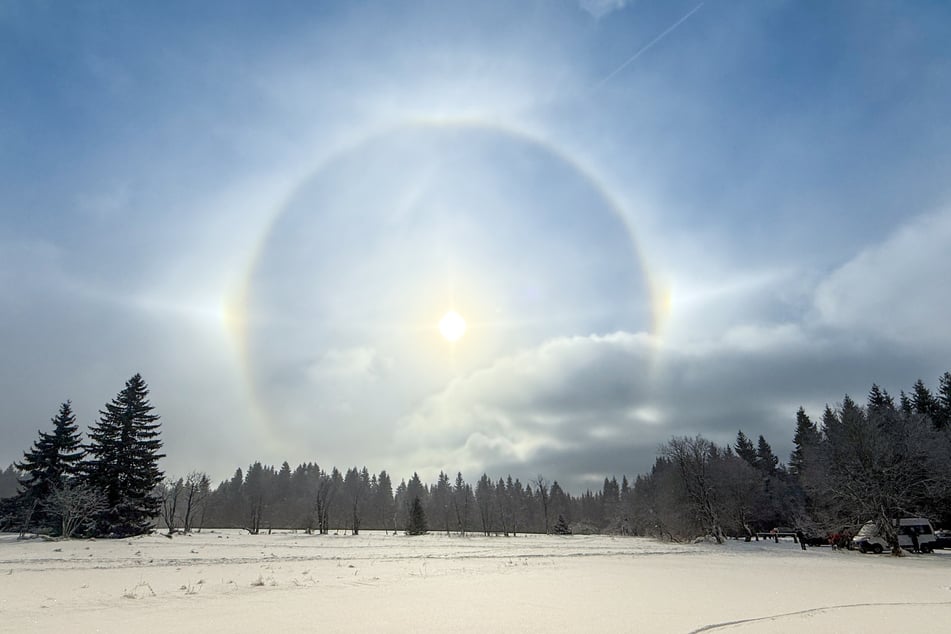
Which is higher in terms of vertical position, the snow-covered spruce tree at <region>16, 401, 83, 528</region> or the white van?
the snow-covered spruce tree at <region>16, 401, 83, 528</region>

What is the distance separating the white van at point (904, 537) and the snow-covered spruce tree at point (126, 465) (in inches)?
2487

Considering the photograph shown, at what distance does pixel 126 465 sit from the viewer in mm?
51906

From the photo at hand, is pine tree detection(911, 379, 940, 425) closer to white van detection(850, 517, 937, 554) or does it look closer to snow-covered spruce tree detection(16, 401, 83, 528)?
white van detection(850, 517, 937, 554)

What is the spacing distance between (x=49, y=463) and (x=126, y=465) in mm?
9868

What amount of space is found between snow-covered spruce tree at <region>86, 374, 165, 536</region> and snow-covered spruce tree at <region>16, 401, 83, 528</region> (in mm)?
3356

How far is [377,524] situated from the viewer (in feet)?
439

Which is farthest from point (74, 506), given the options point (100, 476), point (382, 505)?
point (382, 505)

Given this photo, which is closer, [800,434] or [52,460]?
[52,460]

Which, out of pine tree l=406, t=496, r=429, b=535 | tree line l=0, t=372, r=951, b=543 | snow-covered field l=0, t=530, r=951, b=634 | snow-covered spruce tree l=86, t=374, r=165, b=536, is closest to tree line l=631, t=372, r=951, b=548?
tree line l=0, t=372, r=951, b=543

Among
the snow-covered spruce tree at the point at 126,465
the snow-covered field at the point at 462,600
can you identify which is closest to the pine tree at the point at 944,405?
the snow-covered field at the point at 462,600

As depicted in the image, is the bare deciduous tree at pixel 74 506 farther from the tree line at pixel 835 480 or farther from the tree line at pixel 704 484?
the tree line at pixel 835 480

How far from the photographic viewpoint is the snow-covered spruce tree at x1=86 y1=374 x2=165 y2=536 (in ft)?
161

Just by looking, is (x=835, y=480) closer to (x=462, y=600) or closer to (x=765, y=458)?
(x=462, y=600)

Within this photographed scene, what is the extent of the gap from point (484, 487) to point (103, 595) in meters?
143
